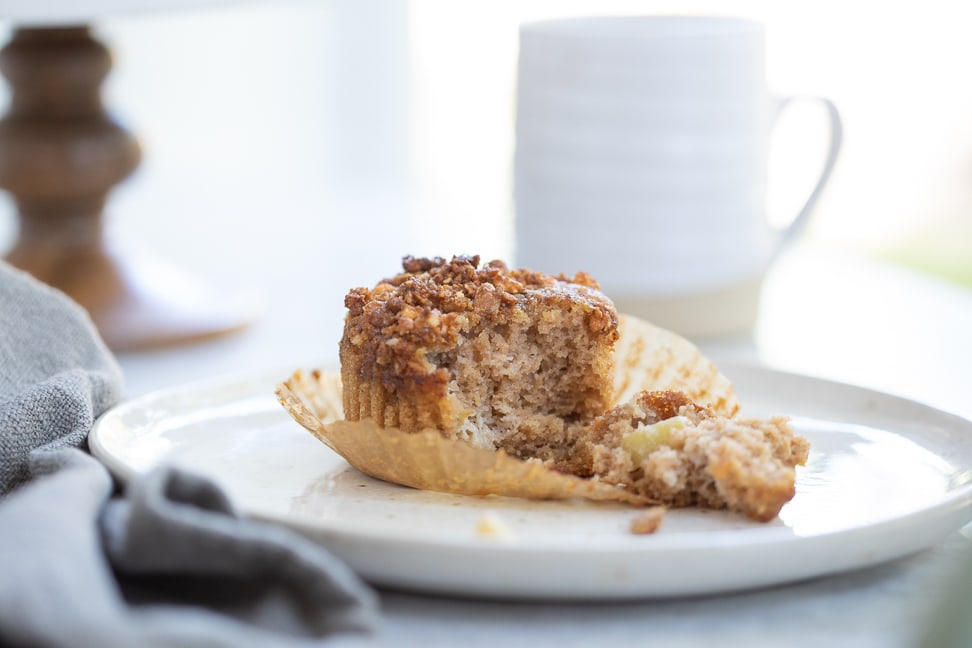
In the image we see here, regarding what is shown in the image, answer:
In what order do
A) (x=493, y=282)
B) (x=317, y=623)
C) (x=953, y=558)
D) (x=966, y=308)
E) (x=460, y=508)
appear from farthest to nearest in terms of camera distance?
1. (x=966, y=308)
2. (x=493, y=282)
3. (x=460, y=508)
4. (x=953, y=558)
5. (x=317, y=623)

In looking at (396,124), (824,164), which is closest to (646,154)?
(824,164)

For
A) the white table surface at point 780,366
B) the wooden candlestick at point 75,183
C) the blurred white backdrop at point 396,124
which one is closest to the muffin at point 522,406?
the white table surface at point 780,366

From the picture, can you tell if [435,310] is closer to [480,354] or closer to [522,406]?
[480,354]

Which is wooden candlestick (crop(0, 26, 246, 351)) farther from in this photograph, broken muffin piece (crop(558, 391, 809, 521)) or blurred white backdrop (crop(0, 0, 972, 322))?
broken muffin piece (crop(558, 391, 809, 521))

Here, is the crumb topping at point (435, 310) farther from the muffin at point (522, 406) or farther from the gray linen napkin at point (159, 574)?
the gray linen napkin at point (159, 574)

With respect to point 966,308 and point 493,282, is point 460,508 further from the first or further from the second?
point 966,308

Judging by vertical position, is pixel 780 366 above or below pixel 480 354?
below

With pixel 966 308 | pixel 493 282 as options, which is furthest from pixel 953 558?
pixel 966 308
